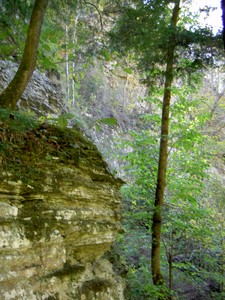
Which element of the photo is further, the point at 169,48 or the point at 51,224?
the point at 169,48

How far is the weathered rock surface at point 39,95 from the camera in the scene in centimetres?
815

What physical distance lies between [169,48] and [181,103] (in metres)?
1.60

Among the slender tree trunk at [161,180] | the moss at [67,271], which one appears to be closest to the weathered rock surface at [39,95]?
the slender tree trunk at [161,180]

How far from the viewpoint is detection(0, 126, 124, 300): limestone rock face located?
2561 millimetres

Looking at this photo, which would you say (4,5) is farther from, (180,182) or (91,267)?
(180,182)

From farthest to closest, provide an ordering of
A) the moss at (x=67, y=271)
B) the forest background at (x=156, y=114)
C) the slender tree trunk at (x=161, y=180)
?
the slender tree trunk at (x=161, y=180)
the forest background at (x=156, y=114)
the moss at (x=67, y=271)

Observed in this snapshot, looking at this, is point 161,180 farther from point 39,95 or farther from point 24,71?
point 39,95

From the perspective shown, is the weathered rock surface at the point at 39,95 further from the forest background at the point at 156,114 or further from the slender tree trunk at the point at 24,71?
the slender tree trunk at the point at 24,71

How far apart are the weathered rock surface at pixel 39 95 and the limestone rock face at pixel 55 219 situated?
17.1 feet

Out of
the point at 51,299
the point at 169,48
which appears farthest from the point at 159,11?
the point at 51,299

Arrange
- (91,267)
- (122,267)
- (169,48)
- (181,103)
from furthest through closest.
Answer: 1. (181,103)
2. (169,48)
3. (122,267)
4. (91,267)

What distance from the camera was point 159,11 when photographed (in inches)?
207

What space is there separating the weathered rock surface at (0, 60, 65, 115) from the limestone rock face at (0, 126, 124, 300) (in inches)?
205

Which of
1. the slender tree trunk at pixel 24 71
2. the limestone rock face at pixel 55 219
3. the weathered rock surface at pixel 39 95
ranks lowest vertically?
the limestone rock face at pixel 55 219
